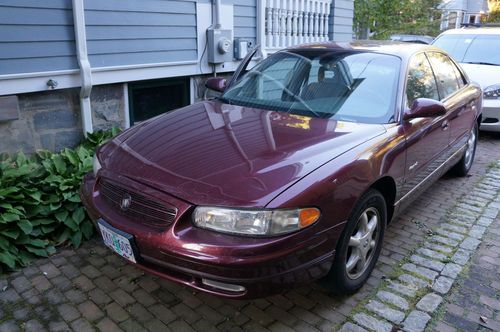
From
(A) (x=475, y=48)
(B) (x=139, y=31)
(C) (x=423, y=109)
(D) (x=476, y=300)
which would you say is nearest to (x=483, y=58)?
(A) (x=475, y=48)

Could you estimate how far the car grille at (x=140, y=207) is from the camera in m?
2.44

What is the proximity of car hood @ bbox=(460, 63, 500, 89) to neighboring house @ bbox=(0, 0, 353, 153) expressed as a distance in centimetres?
379

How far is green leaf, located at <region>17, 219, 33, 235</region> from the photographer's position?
11.1 feet

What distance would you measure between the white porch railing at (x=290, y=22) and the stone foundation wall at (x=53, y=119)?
2708 millimetres

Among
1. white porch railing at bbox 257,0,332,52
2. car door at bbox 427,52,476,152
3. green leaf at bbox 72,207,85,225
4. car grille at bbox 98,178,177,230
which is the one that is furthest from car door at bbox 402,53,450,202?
white porch railing at bbox 257,0,332,52

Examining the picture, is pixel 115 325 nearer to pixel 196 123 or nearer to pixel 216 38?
pixel 196 123

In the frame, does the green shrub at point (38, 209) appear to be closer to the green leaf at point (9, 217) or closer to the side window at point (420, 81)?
the green leaf at point (9, 217)

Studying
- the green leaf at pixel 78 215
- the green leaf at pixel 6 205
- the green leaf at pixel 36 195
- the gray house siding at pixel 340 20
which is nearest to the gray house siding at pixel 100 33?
the green leaf at pixel 36 195

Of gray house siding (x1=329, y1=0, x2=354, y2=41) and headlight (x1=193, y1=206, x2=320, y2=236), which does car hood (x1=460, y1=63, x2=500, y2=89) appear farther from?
headlight (x1=193, y1=206, x2=320, y2=236)

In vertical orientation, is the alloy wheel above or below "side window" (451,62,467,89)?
below

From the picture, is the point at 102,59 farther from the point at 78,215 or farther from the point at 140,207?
the point at 140,207

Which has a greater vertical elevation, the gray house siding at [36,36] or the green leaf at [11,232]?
the gray house siding at [36,36]

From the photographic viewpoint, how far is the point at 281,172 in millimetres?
2486

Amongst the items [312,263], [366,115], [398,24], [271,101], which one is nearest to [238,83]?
[271,101]
